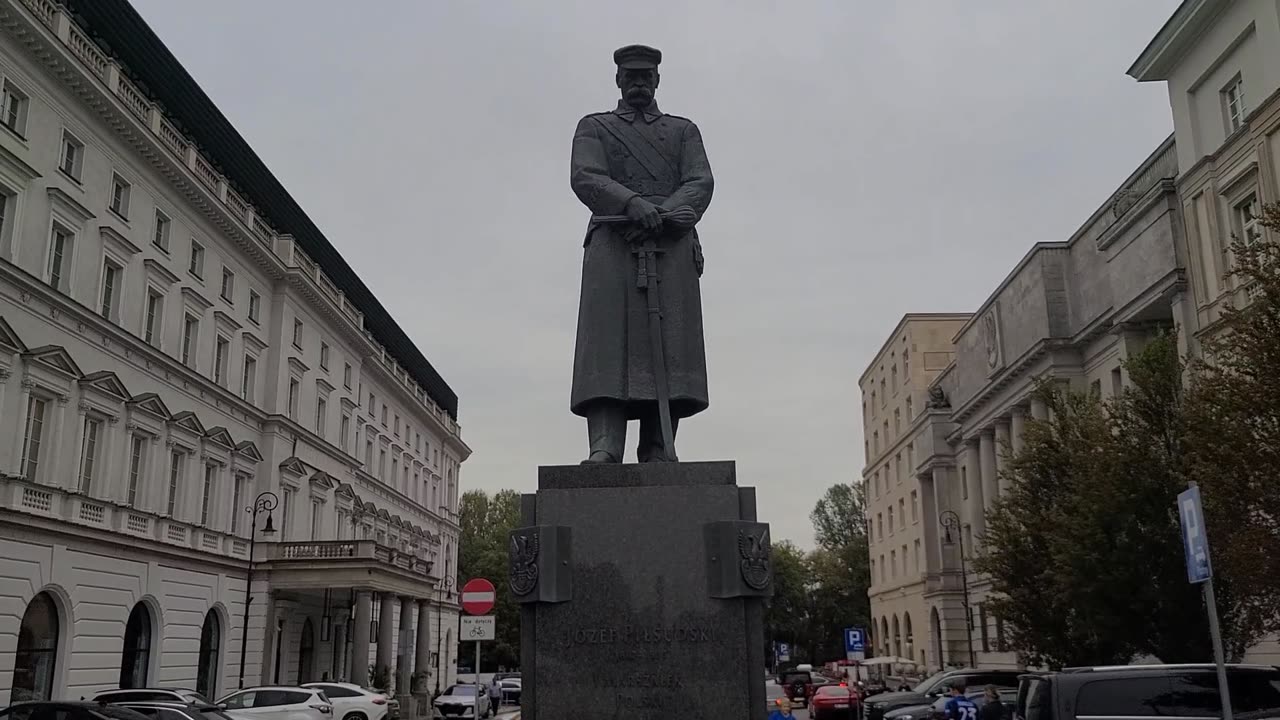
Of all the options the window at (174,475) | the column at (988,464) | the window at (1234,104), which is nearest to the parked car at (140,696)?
the window at (174,475)

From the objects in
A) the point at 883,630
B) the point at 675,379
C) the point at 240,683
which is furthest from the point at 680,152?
the point at 883,630

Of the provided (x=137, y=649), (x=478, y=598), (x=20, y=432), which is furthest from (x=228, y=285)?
(x=478, y=598)

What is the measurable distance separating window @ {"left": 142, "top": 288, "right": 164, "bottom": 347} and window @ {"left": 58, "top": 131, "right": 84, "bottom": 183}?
5176 millimetres

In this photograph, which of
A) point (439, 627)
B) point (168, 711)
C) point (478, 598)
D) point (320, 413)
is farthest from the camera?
point (439, 627)

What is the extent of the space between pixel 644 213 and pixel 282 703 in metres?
23.3

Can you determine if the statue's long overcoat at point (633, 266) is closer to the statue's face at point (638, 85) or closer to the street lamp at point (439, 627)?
the statue's face at point (638, 85)

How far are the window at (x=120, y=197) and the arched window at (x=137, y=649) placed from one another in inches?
450

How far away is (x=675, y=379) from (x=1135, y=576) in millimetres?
17252

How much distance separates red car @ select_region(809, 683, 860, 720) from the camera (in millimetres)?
35312

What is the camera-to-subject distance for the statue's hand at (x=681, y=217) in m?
8.02

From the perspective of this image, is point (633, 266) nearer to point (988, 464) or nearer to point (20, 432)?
point (20, 432)

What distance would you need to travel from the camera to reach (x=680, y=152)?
334 inches

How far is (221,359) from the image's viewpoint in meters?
38.5

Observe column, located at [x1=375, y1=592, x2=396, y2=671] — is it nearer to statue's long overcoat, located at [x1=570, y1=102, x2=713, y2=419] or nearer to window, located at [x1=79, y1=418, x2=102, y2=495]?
window, located at [x1=79, y1=418, x2=102, y2=495]
